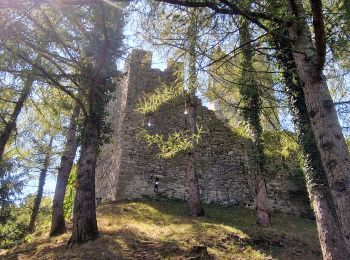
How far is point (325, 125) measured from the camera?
13.0ft

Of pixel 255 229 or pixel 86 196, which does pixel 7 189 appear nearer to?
pixel 86 196

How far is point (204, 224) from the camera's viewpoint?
8.63 m

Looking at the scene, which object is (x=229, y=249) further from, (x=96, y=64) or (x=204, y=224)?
(x=96, y=64)

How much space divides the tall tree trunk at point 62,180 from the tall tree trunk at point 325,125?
Answer: 602 centimetres

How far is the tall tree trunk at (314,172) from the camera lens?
514cm

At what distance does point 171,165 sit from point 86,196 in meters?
5.28

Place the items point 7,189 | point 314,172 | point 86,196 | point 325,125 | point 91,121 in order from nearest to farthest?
point 325,125, point 314,172, point 86,196, point 91,121, point 7,189

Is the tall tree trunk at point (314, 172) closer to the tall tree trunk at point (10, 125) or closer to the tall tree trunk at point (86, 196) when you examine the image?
the tall tree trunk at point (86, 196)

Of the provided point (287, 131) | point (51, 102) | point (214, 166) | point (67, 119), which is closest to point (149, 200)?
point (214, 166)

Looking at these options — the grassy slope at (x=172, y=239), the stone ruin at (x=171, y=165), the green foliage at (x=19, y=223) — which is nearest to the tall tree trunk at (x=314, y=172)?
the grassy slope at (x=172, y=239)

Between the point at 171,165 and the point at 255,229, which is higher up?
the point at 171,165

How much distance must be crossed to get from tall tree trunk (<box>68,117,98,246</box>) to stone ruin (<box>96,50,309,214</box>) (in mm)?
3738

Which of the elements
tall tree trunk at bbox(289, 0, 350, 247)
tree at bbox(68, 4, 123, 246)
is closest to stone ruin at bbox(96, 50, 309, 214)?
tree at bbox(68, 4, 123, 246)

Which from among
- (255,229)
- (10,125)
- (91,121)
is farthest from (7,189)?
(255,229)
